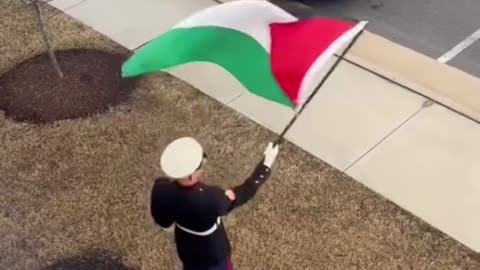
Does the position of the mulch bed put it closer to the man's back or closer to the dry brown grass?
the dry brown grass

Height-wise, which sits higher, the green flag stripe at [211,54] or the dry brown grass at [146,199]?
the green flag stripe at [211,54]

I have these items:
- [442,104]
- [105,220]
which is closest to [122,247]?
[105,220]

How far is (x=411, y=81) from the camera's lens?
5.83m

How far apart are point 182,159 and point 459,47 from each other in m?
3.82

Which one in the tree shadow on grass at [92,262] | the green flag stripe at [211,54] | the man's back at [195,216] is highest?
the green flag stripe at [211,54]

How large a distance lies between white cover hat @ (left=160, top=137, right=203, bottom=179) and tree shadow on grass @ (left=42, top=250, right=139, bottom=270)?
1.55 metres

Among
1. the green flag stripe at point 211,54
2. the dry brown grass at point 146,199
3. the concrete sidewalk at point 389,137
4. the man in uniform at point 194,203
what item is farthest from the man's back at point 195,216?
the concrete sidewalk at point 389,137

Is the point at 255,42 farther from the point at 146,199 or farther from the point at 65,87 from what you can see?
the point at 65,87

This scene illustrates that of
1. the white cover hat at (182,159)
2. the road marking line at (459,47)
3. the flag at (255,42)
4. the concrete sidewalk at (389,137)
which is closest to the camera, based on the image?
the white cover hat at (182,159)

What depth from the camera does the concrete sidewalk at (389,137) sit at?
193 inches

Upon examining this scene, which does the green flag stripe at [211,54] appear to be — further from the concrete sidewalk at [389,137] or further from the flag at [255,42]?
the concrete sidewalk at [389,137]

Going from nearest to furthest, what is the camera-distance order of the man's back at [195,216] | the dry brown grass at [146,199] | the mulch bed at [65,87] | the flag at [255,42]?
the man's back at [195,216] → the flag at [255,42] → the dry brown grass at [146,199] → the mulch bed at [65,87]

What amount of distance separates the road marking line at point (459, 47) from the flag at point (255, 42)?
2978 mm

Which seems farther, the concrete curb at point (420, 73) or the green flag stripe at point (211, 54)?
the concrete curb at point (420, 73)
